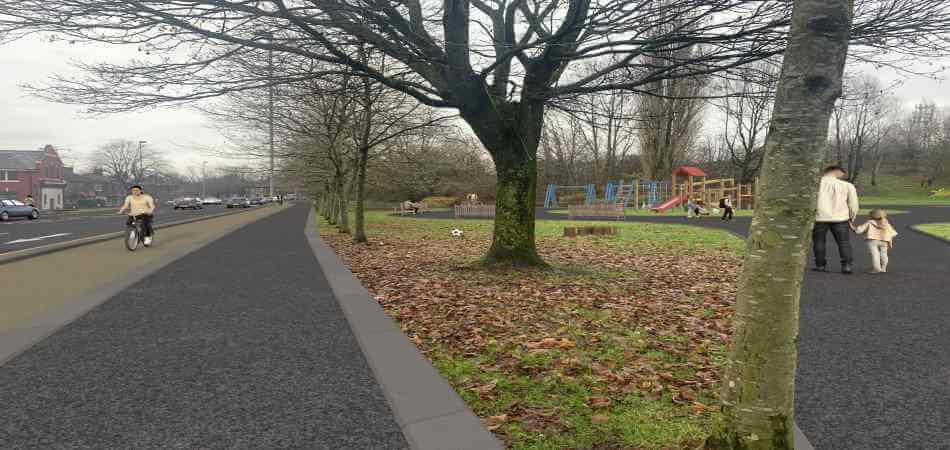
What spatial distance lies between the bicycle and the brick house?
220 feet

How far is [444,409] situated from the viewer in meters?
3.27

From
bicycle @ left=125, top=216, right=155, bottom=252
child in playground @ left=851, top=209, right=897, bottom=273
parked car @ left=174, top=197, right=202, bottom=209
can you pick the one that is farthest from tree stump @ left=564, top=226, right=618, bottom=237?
parked car @ left=174, top=197, right=202, bottom=209

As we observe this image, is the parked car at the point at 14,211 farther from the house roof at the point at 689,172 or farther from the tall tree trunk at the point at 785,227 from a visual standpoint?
the house roof at the point at 689,172

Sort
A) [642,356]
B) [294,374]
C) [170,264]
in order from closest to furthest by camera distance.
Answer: [294,374], [642,356], [170,264]

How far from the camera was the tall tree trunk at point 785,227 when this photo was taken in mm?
2277

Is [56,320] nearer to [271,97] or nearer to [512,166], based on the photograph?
[512,166]

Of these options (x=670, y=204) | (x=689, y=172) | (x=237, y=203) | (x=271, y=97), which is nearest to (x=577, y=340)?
(x=271, y=97)

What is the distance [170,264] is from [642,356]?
9739mm

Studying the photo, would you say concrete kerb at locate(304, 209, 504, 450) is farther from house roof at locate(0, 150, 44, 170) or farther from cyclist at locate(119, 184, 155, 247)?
house roof at locate(0, 150, 44, 170)

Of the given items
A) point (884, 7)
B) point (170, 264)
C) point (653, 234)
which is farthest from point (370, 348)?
point (653, 234)

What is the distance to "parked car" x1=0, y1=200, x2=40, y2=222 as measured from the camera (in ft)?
101

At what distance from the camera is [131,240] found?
1284cm

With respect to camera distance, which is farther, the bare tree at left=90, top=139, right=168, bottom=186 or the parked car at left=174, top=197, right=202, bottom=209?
the bare tree at left=90, top=139, right=168, bottom=186

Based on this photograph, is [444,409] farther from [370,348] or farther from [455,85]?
[455,85]
